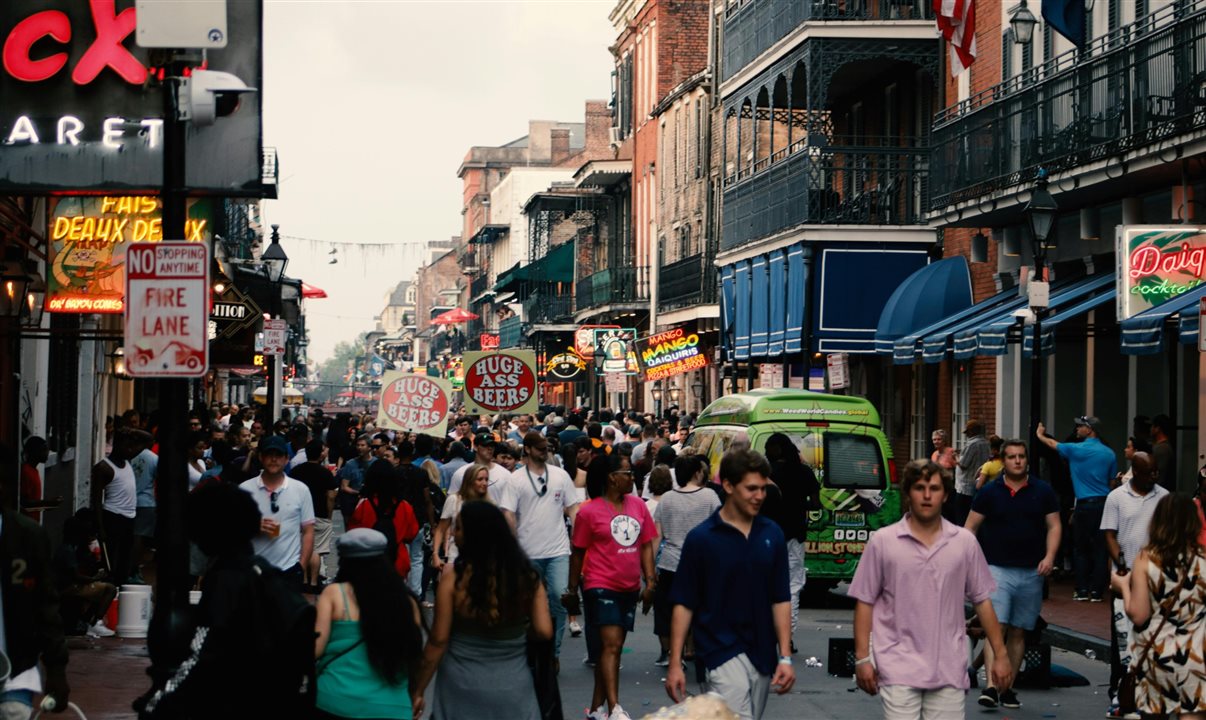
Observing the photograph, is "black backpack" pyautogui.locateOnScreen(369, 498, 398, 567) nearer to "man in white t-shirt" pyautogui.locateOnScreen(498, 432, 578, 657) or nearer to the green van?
"man in white t-shirt" pyautogui.locateOnScreen(498, 432, 578, 657)

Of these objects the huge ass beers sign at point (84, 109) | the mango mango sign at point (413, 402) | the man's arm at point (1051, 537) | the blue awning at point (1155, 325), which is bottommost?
the man's arm at point (1051, 537)

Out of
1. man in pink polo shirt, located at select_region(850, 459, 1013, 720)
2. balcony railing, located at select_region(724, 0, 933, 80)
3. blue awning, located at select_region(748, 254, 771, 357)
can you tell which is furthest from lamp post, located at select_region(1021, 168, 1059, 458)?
blue awning, located at select_region(748, 254, 771, 357)

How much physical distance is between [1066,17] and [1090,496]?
6317 millimetres

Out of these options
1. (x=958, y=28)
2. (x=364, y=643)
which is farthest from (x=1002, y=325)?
(x=364, y=643)

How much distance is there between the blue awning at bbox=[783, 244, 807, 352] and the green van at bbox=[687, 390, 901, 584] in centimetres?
1143

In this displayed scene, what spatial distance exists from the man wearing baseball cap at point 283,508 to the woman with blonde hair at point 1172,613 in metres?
6.01

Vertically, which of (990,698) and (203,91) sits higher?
(203,91)

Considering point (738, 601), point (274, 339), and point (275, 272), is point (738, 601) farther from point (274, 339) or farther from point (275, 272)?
point (275, 272)

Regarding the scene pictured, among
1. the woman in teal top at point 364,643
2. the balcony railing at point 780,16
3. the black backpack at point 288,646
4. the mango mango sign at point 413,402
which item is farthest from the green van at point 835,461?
the black backpack at point 288,646

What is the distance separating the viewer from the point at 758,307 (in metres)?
35.3

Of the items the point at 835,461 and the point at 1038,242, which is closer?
the point at 1038,242

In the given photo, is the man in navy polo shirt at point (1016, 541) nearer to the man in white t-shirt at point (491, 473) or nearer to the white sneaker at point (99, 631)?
the man in white t-shirt at point (491, 473)

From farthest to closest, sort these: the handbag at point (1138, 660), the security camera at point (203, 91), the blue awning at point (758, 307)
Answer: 1. the blue awning at point (758, 307)
2. the handbag at point (1138, 660)
3. the security camera at point (203, 91)

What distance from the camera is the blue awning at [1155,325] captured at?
17125 millimetres
